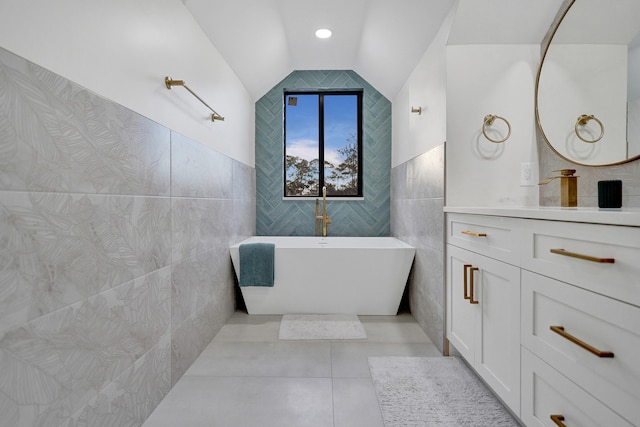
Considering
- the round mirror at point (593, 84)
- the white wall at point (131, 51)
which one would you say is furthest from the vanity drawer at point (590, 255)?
the white wall at point (131, 51)

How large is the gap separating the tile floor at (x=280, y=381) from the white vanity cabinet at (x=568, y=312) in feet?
2.16

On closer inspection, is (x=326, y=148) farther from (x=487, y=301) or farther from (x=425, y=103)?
(x=487, y=301)

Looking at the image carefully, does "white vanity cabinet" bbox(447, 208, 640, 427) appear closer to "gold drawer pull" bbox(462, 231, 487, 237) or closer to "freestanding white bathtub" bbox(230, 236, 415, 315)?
"gold drawer pull" bbox(462, 231, 487, 237)

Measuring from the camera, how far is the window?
4.08 meters

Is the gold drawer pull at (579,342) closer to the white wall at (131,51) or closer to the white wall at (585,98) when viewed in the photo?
the white wall at (585,98)

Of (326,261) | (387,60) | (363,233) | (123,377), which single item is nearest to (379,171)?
(363,233)

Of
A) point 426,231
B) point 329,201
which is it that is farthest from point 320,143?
point 426,231

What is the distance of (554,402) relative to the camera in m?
1.17

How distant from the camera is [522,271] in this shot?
4.54 ft

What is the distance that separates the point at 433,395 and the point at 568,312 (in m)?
0.89

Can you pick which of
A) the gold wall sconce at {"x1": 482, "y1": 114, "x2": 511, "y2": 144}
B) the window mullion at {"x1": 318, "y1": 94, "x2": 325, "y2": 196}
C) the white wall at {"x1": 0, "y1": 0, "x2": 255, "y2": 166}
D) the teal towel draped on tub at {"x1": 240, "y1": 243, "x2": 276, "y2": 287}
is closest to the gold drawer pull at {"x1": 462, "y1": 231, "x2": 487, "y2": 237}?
the gold wall sconce at {"x1": 482, "y1": 114, "x2": 511, "y2": 144}

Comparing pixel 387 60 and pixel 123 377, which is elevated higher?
pixel 387 60

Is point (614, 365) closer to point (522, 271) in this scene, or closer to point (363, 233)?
point (522, 271)

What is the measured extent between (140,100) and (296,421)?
1.56 meters
